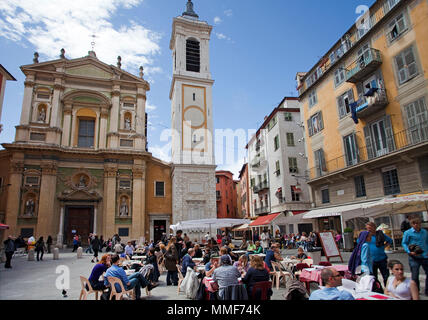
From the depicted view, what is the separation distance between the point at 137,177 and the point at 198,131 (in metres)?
6.72

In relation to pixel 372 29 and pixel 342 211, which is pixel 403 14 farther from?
pixel 342 211

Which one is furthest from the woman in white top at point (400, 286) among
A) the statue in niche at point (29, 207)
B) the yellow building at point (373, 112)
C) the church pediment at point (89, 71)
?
the church pediment at point (89, 71)

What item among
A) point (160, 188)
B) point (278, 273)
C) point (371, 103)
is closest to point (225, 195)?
point (160, 188)

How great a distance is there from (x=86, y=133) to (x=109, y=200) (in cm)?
686

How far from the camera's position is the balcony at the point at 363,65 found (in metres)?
14.3

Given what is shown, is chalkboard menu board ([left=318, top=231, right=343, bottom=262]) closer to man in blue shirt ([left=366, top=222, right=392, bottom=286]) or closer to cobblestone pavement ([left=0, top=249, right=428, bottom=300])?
cobblestone pavement ([left=0, top=249, right=428, bottom=300])

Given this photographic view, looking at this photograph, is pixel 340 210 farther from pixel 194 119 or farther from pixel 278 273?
pixel 194 119

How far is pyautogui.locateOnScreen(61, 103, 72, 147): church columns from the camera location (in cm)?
2412

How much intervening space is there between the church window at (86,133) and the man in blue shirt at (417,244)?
2459cm

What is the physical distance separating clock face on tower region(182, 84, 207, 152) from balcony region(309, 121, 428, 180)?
1101cm

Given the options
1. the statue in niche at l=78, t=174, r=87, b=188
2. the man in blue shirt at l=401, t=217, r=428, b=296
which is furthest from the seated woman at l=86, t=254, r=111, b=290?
the statue in niche at l=78, t=174, r=87, b=188

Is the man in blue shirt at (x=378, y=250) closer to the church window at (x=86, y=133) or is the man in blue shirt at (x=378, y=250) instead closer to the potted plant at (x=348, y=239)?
the potted plant at (x=348, y=239)

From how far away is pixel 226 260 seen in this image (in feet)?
17.3
